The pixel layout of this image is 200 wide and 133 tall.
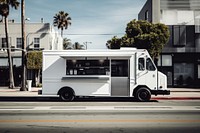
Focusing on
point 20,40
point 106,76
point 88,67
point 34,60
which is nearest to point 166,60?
point 34,60

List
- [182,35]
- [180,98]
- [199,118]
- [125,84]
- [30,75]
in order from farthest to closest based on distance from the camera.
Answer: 1. [30,75]
2. [182,35]
3. [180,98]
4. [125,84]
5. [199,118]

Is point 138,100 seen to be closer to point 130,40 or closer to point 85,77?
point 85,77

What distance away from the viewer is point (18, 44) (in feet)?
108

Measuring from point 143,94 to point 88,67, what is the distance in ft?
12.4

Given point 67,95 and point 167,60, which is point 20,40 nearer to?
point 167,60

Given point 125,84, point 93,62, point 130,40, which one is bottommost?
point 125,84

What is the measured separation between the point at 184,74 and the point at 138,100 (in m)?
17.6

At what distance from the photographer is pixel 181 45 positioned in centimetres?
3031

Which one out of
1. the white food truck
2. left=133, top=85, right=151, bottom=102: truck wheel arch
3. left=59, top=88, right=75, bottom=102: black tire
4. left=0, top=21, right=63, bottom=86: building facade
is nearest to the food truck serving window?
the white food truck

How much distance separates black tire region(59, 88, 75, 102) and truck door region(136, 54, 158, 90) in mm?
4193

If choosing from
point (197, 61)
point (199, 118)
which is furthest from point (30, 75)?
point (199, 118)

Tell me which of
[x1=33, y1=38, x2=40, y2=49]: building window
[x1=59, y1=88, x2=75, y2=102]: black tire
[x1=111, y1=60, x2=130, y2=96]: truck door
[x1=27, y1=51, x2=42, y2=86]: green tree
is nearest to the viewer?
[x1=111, y1=60, x2=130, y2=96]: truck door

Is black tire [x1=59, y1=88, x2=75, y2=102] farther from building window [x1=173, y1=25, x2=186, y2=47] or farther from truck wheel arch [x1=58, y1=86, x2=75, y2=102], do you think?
building window [x1=173, y1=25, x2=186, y2=47]

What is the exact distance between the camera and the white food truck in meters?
15.0
